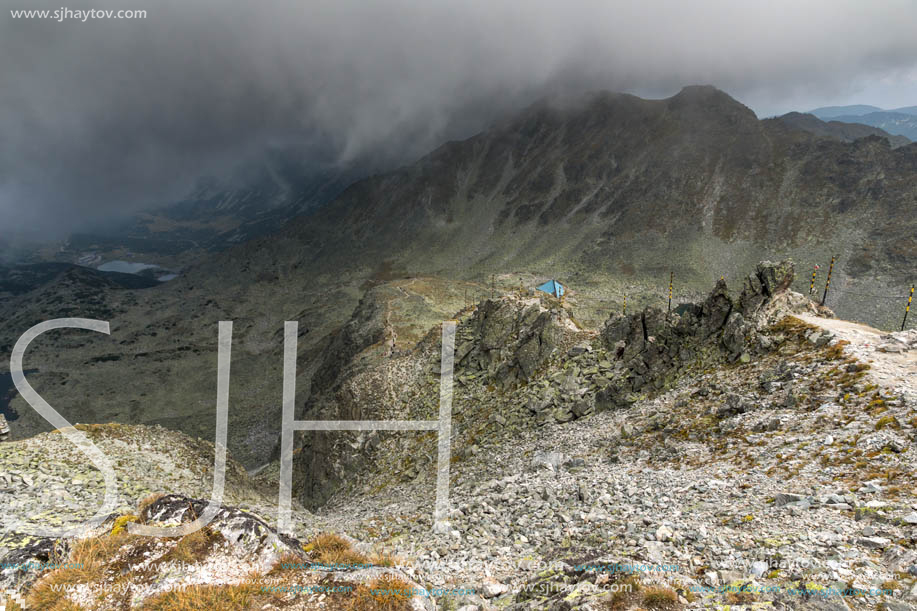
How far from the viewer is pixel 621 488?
1342 cm

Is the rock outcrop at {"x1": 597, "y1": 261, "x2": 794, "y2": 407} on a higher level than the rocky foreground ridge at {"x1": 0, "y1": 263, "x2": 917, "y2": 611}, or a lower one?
higher

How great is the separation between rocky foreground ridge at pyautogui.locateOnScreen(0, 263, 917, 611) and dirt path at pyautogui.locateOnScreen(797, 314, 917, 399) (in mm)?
95

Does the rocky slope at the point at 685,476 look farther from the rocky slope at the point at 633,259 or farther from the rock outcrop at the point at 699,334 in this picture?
the rocky slope at the point at 633,259

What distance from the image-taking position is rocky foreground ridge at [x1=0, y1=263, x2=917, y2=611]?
7957 millimetres

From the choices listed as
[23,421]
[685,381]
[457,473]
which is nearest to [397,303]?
[457,473]

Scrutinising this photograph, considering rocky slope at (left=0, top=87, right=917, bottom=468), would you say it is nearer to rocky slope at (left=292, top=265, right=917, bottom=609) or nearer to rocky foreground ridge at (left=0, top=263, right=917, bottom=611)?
rocky foreground ridge at (left=0, top=263, right=917, bottom=611)

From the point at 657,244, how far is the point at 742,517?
151189mm

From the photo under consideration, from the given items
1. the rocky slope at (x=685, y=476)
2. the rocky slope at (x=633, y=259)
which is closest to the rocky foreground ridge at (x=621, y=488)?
the rocky slope at (x=685, y=476)

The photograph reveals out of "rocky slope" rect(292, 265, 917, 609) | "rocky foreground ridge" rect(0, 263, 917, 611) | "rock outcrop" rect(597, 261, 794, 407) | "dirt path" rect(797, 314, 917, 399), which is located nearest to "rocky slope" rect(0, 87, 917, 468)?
"rocky foreground ridge" rect(0, 263, 917, 611)

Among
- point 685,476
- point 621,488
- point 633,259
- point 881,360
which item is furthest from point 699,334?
point 633,259

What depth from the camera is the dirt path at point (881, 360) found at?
12844 millimetres

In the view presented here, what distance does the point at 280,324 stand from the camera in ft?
529

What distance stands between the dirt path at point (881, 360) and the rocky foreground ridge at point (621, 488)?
0.31 ft

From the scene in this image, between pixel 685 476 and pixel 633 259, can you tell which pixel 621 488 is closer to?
pixel 685 476
